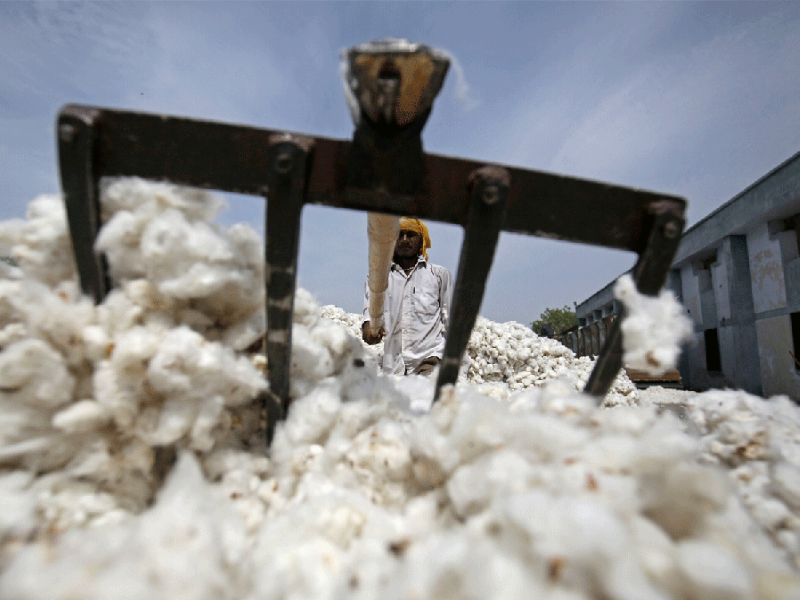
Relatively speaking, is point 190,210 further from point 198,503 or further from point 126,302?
point 198,503

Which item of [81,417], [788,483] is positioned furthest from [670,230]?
[81,417]

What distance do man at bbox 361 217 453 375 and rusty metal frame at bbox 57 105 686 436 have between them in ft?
7.86

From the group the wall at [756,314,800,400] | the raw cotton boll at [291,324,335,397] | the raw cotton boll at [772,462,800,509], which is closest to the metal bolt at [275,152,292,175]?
the raw cotton boll at [291,324,335,397]

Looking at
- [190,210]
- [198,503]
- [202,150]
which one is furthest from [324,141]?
[198,503]

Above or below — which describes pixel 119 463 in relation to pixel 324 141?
below

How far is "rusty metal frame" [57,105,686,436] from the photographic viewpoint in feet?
2.91

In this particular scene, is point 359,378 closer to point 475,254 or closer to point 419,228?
point 475,254

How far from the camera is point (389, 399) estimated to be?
1.08 m

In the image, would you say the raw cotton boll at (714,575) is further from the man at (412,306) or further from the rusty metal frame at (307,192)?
the man at (412,306)

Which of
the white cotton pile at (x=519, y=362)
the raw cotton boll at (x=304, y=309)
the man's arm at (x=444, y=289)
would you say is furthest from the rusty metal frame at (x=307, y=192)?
the white cotton pile at (x=519, y=362)

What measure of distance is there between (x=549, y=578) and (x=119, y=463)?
0.81m

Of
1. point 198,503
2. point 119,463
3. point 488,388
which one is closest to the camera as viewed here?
point 198,503

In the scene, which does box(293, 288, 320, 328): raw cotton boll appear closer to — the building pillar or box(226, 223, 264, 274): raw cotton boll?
box(226, 223, 264, 274): raw cotton boll

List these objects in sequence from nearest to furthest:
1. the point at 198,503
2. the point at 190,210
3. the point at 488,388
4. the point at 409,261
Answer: the point at 198,503 → the point at 190,210 → the point at 488,388 → the point at 409,261
